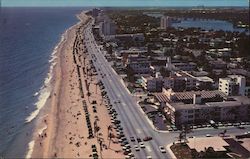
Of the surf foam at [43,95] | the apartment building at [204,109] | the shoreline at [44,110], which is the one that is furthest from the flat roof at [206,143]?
the surf foam at [43,95]

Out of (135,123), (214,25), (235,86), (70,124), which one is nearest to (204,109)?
(135,123)

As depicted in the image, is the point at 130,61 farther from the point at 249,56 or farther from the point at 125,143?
the point at 125,143

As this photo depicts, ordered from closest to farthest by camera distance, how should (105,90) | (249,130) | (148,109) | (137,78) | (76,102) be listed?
(249,130)
(148,109)
(76,102)
(105,90)
(137,78)

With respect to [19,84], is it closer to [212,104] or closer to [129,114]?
[129,114]

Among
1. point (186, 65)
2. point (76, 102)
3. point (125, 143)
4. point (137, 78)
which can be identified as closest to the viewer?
point (125, 143)

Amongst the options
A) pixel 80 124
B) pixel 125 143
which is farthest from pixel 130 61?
pixel 125 143

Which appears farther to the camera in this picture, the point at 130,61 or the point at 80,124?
the point at 130,61
